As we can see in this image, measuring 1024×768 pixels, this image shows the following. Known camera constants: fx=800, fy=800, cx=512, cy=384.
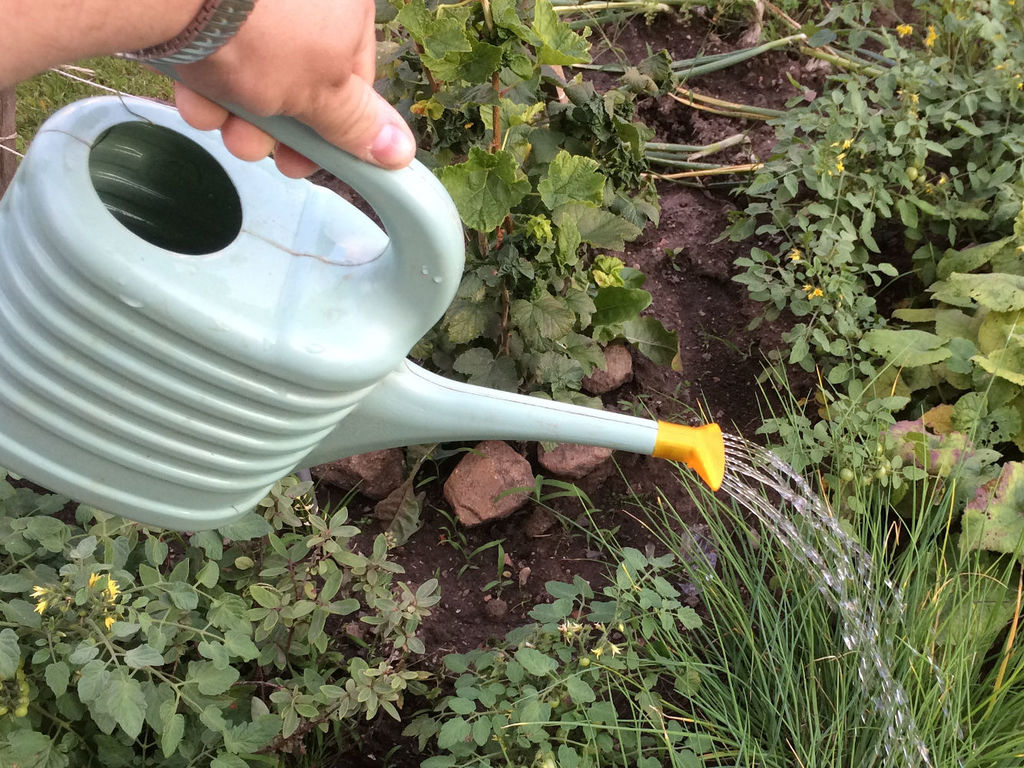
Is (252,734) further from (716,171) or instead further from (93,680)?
(716,171)

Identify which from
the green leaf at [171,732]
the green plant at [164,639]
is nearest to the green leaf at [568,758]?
the green plant at [164,639]

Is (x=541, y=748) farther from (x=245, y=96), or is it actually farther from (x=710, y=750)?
(x=245, y=96)

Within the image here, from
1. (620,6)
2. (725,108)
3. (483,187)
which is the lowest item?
(725,108)

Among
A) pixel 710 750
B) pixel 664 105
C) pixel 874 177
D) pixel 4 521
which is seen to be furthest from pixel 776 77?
pixel 4 521

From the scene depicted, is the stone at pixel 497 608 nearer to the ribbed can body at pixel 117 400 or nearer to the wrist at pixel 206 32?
the ribbed can body at pixel 117 400

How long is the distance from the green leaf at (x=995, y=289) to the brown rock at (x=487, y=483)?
1.04m

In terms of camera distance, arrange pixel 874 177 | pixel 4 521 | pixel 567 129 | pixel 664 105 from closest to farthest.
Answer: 1. pixel 4 521
2. pixel 567 129
3. pixel 874 177
4. pixel 664 105

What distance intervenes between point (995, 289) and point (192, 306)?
167 centimetres

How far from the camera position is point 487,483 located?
1.72 metres

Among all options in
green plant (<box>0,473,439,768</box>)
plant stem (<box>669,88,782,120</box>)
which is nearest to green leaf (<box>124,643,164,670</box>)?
green plant (<box>0,473,439,768</box>)

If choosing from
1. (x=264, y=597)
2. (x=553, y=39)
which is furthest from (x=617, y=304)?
(x=264, y=597)

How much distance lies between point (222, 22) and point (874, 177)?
1683 mm

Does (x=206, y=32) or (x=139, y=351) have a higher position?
(x=206, y=32)

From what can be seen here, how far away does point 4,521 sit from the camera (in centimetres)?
111
